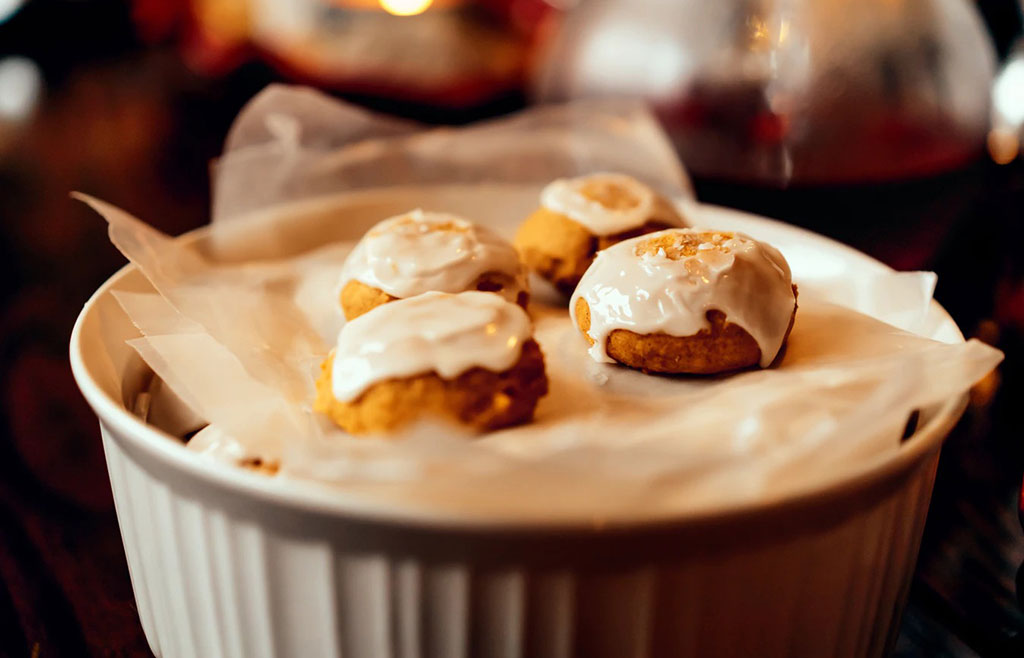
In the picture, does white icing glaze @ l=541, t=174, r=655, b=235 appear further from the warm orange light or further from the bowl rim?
the warm orange light

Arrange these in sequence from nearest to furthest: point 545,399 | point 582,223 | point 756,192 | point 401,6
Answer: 1. point 545,399
2. point 582,223
3. point 756,192
4. point 401,6

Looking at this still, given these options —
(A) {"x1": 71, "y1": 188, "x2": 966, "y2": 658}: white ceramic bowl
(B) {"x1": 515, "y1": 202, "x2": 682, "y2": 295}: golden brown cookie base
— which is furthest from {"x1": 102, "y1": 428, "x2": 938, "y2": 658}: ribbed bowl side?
(B) {"x1": 515, "y1": 202, "x2": 682, "y2": 295}: golden brown cookie base

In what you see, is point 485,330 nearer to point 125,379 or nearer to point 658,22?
point 125,379

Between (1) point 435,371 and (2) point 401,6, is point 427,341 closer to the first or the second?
(1) point 435,371

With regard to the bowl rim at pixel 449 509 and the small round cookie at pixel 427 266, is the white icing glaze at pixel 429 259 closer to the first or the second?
the small round cookie at pixel 427 266

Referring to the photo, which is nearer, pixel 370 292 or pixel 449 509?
pixel 449 509

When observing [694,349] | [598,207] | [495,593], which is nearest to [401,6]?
[598,207]

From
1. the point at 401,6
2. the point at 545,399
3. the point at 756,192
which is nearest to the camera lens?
the point at 545,399
